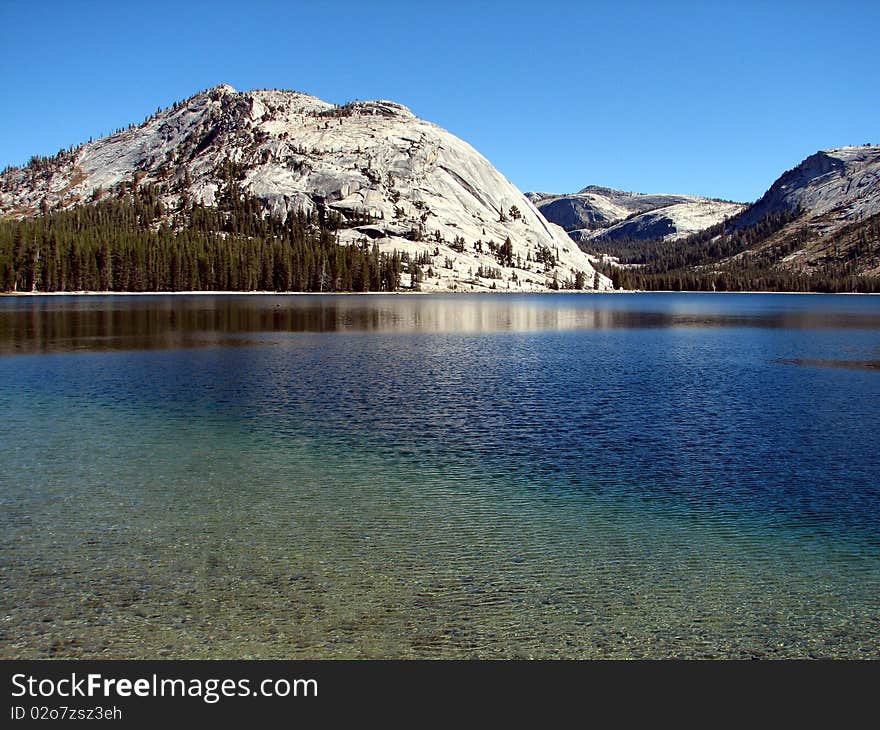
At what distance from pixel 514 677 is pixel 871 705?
5943 millimetres

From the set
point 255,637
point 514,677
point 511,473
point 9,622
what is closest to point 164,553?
point 9,622

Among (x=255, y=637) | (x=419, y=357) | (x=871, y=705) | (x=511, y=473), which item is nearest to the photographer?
(x=871, y=705)

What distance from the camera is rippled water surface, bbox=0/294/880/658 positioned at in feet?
47.3

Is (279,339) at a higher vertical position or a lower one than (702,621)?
higher

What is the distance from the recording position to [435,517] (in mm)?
21250

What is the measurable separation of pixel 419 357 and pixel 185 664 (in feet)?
170

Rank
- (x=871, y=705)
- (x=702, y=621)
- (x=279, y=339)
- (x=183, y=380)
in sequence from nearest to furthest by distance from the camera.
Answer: (x=871, y=705) < (x=702, y=621) < (x=183, y=380) < (x=279, y=339)

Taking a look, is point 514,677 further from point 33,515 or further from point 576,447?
point 576,447

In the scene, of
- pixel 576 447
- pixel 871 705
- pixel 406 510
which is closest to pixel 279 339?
pixel 576 447

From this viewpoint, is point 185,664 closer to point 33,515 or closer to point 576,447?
point 33,515

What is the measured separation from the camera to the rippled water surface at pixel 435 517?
14.4 metres

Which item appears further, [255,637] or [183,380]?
[183,380]

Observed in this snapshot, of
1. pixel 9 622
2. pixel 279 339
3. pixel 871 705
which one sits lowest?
pixel 871 705

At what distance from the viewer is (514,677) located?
42.6ft
